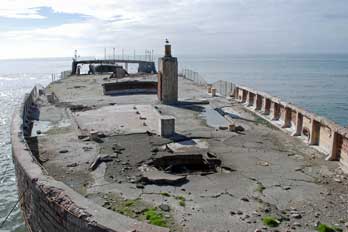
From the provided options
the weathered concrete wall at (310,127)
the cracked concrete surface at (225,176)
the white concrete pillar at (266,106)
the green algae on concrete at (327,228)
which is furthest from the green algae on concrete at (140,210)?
the white concrete pillar at (266,106)

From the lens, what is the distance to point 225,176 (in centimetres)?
1009

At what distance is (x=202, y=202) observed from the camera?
8.52 m

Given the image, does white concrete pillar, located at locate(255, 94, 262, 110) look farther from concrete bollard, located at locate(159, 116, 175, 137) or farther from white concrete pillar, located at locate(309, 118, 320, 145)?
concrete bollard, located at locate(159, 116, 175, 137)

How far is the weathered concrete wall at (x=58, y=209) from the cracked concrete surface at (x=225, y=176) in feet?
2.34

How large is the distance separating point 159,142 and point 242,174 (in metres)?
3.60

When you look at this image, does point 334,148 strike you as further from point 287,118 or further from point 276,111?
point 276,111

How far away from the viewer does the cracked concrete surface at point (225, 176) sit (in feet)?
26.2

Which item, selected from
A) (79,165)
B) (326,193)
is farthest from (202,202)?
(79,165)

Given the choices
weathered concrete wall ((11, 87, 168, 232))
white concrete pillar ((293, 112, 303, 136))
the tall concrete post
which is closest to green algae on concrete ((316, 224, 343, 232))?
weathered concrete wall ((11, 87, 168, 232))

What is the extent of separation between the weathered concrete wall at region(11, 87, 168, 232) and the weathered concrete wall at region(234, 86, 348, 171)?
6728mm

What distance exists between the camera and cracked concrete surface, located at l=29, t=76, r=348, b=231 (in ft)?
26.2

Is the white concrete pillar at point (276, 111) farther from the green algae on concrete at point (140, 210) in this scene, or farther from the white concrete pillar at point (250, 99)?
the green algae on concrete at point (140, 210)

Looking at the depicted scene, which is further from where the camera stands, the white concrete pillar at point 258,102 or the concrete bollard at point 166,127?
the white concrete pillar at point 258,102

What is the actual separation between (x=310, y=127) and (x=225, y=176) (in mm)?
4578
